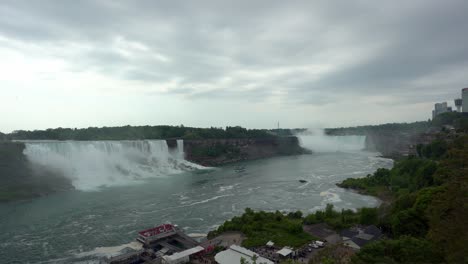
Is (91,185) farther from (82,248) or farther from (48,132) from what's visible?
(48,132)

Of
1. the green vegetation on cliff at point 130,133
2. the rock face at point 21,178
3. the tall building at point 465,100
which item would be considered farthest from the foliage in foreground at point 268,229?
the tall building at point 465,100

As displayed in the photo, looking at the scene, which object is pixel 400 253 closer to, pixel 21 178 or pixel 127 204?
pixel 127 204

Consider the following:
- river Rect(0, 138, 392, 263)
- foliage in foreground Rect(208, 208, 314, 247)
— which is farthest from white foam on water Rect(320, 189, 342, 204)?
foliage in foreground Rect(208, 208, 314, 247)

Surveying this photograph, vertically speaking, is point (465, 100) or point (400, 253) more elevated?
point (465, 100)

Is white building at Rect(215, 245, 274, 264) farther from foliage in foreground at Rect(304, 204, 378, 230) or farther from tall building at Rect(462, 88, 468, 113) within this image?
tall building at Rect(462, 88, 468, 113)

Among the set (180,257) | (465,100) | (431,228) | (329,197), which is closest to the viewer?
(431,228)

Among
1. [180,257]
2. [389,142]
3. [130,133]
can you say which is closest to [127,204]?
[180,257]

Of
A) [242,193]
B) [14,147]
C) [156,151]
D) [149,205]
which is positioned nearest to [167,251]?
[149,205]

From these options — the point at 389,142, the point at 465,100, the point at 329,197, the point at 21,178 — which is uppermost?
the point at 465,100
